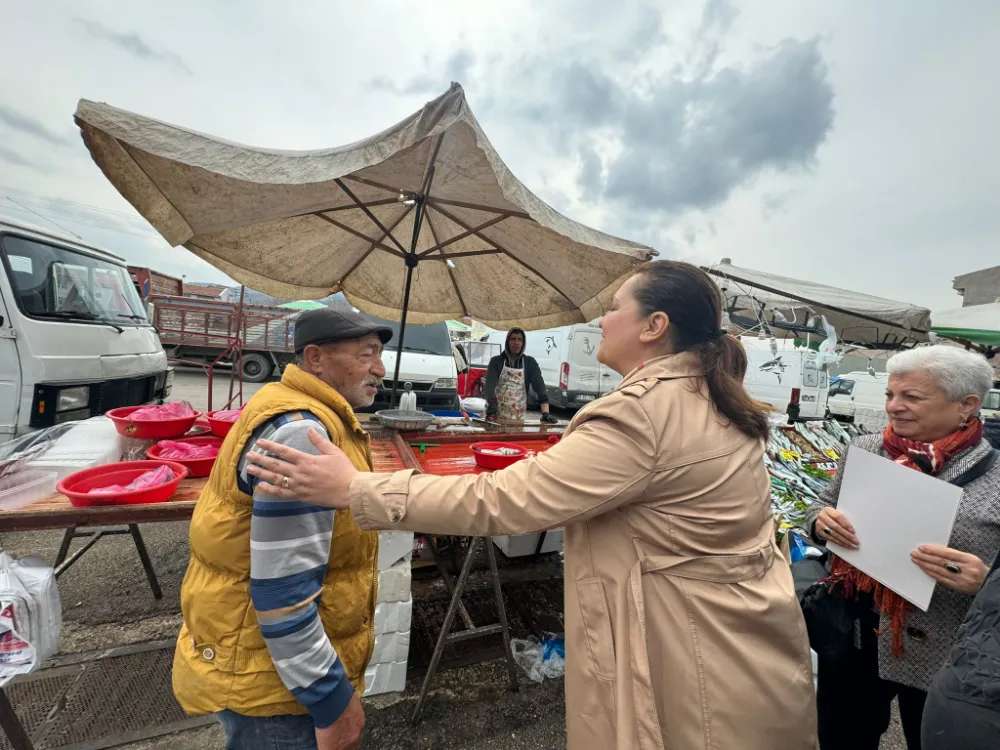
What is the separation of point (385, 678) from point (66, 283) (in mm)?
4651

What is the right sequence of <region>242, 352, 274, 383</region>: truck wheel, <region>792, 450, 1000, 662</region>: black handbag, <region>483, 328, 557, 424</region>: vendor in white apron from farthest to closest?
<region>242, 352, 274, 383</region>: truck wheel < <region>483, 328, 557, 424</region>: vendor in white apron < <region>792, 450, 1000, 662</region>: black handbag

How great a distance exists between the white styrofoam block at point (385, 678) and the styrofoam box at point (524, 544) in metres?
1.27

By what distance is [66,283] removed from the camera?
13.3ft

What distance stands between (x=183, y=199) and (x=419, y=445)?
192 centimetres

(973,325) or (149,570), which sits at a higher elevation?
(973,325)

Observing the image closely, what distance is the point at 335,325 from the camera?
129cm

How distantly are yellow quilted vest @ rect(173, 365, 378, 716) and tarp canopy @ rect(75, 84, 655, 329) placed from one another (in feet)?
3.40

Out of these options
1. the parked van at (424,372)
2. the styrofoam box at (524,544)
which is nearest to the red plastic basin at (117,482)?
the styrofoam box at (524,544)

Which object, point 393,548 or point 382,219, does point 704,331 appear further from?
point 382,219

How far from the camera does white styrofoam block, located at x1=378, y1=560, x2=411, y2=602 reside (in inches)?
87.5

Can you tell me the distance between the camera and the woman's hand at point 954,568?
4.15 ft

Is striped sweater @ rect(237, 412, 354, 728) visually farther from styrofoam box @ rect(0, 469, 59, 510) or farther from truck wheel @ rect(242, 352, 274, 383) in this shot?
truck wheel @ rect(242, 352, 274, 383)

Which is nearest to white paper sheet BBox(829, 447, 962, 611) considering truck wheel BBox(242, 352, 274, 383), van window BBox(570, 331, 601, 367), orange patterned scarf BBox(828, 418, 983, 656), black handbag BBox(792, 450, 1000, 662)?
orange patterned scarf BBox(828, 418, 983, 656)

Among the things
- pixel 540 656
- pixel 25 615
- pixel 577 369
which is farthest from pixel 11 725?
pixel 577 369
